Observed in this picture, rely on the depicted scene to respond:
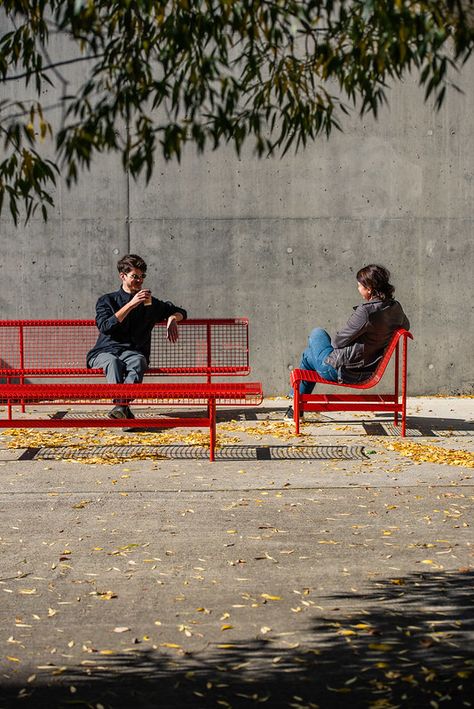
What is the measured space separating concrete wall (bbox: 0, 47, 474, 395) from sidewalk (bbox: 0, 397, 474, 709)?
10.8 feet

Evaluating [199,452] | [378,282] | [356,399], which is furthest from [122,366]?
[378,282]

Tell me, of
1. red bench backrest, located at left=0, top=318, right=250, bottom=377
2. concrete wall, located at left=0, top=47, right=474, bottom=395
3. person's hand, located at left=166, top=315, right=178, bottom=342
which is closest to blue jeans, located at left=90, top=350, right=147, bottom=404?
person's hand, located at left=166, top=315, right=178, bottom=342

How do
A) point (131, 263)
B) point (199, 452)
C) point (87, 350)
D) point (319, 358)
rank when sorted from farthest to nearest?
point (87, 350) → point (131, 263) → point (319, 358) → point (199, 452)

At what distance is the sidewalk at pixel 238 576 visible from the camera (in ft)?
11.9

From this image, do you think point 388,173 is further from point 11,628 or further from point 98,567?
point 11,628

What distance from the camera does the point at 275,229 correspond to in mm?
11227

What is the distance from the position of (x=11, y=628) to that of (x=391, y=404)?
5.05 m

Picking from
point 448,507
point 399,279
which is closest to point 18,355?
point 399,279

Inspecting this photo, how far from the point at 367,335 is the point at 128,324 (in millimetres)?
2277

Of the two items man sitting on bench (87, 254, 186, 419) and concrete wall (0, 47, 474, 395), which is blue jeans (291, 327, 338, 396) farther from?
concrete wall (0, 47, 474, 395)

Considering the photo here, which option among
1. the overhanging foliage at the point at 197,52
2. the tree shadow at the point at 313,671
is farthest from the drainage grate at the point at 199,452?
the overhanging foliage at the point at 197,52

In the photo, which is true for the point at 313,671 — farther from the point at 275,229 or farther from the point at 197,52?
the point at 275,229

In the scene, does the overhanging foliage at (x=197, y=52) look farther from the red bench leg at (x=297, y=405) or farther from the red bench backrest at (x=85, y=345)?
the red bench backrest at (x=85, y=345)

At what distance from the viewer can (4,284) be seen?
1120cm
